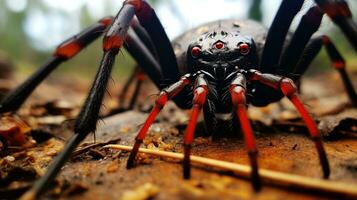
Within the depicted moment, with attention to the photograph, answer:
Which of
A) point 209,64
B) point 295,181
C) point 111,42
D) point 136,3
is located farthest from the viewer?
point 209,64

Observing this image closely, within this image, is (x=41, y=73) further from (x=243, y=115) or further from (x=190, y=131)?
(x=243, y=115)

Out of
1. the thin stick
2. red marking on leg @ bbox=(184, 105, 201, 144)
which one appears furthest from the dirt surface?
red marking on leg @ bbox=(184, 105, 201, 144)

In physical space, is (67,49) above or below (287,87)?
above

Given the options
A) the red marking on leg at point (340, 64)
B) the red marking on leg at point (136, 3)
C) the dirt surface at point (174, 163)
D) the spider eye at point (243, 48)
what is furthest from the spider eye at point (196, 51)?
the red marking on leg at point (340, 64)

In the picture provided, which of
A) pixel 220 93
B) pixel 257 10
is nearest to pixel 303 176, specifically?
pixel 220 93

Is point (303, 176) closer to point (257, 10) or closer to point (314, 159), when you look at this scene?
point (314, 159)

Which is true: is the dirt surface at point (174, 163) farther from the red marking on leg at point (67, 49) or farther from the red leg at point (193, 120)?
the red marking on leg at point (67, 49)

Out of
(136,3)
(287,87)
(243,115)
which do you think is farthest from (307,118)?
(136,3)
